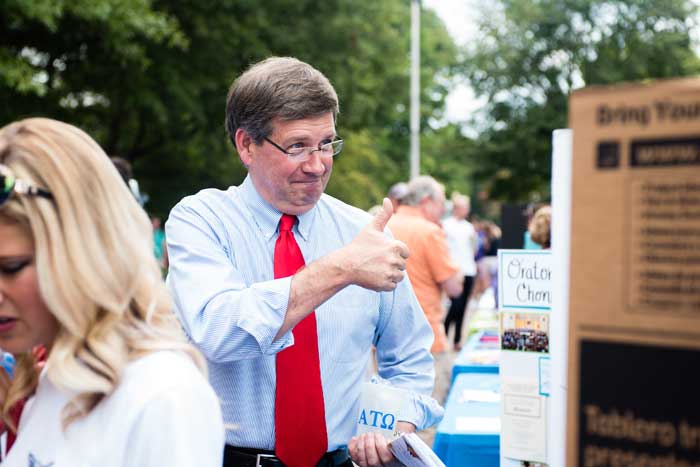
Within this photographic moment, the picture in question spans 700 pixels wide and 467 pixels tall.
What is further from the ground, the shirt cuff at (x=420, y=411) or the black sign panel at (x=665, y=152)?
the black sign panel at (x=665, y=152)

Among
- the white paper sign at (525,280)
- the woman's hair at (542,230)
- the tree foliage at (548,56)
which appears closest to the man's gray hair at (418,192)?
the woman's hair at (542,230)

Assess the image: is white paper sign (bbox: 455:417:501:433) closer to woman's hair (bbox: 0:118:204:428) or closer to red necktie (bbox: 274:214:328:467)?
red necktie (bbox: 274:214:328:467)

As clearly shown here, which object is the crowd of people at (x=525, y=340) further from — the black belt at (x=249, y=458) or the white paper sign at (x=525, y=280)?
the black belt at (x=249, y=458)

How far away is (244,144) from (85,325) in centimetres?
113

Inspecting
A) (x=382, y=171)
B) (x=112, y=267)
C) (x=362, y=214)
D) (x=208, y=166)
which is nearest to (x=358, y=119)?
(x=208, y=166)

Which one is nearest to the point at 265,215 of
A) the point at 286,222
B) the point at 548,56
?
the point at 286,222

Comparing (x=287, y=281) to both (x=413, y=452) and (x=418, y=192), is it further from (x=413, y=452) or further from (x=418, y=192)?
(x=418, y=192)

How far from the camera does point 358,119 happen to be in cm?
1745

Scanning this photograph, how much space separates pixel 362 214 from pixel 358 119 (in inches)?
598

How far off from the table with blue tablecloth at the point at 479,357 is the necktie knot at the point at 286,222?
2.80 m

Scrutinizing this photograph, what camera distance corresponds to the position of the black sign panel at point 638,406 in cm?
93

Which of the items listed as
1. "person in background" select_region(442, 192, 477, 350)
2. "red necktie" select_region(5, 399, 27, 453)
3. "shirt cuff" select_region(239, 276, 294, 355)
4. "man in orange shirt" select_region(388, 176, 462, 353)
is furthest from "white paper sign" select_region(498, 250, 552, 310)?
"person in background" select_region(442, 192, 477, 350)

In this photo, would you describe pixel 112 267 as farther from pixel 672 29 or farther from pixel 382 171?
pixel 672 29

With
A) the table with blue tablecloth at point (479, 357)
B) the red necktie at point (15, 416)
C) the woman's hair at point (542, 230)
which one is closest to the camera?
the red necktie at point (15, 416)
